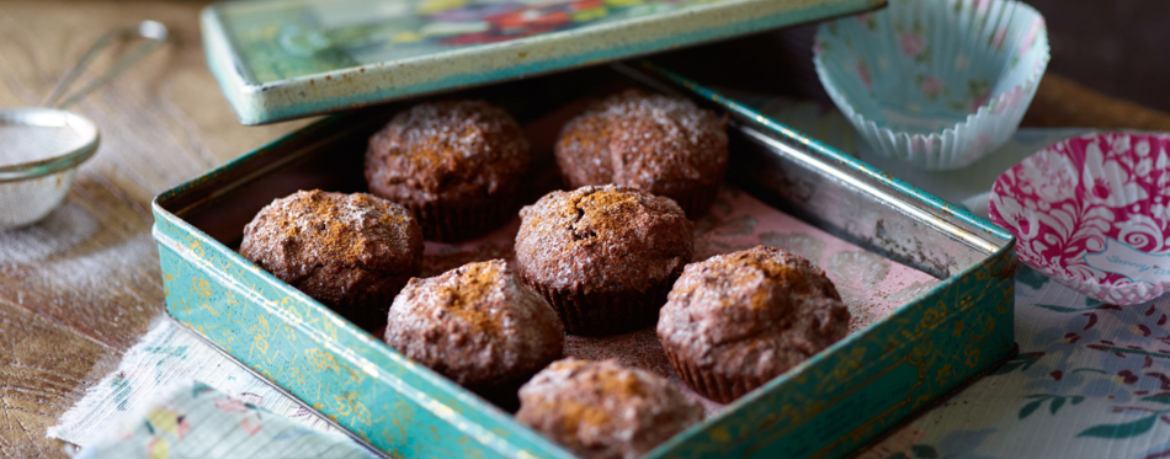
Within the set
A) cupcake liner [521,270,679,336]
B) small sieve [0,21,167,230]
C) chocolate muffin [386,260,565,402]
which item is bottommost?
small sieve [0,21,167,230]

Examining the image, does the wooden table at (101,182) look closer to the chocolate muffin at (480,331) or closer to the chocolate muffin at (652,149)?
the chocolate muffin at (480,331)

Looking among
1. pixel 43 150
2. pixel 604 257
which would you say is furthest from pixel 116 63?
pixel 604 257

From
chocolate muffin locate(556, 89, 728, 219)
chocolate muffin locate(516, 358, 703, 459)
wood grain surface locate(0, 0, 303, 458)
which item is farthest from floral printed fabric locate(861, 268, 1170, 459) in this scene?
wood grain surface locate(0, 0, 303, 458)

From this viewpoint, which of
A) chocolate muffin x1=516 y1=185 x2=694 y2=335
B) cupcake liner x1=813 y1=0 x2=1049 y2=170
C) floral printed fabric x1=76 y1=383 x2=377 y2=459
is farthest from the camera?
cupcake liner x1=813 y1=0 x2=1049 y2=170

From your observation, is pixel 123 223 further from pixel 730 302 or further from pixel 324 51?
pixel 730 302

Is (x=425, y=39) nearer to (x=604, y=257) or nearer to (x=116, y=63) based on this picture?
(x=604, y=257)

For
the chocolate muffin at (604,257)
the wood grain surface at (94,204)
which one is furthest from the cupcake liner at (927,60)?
the wood grain surface at (94,204)

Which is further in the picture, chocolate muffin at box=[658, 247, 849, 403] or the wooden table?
the wooden table

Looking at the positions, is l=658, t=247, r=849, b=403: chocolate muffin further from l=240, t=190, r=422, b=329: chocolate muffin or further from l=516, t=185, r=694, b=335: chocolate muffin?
l=240, t=190, r=422, b=329: chocolate muffin
